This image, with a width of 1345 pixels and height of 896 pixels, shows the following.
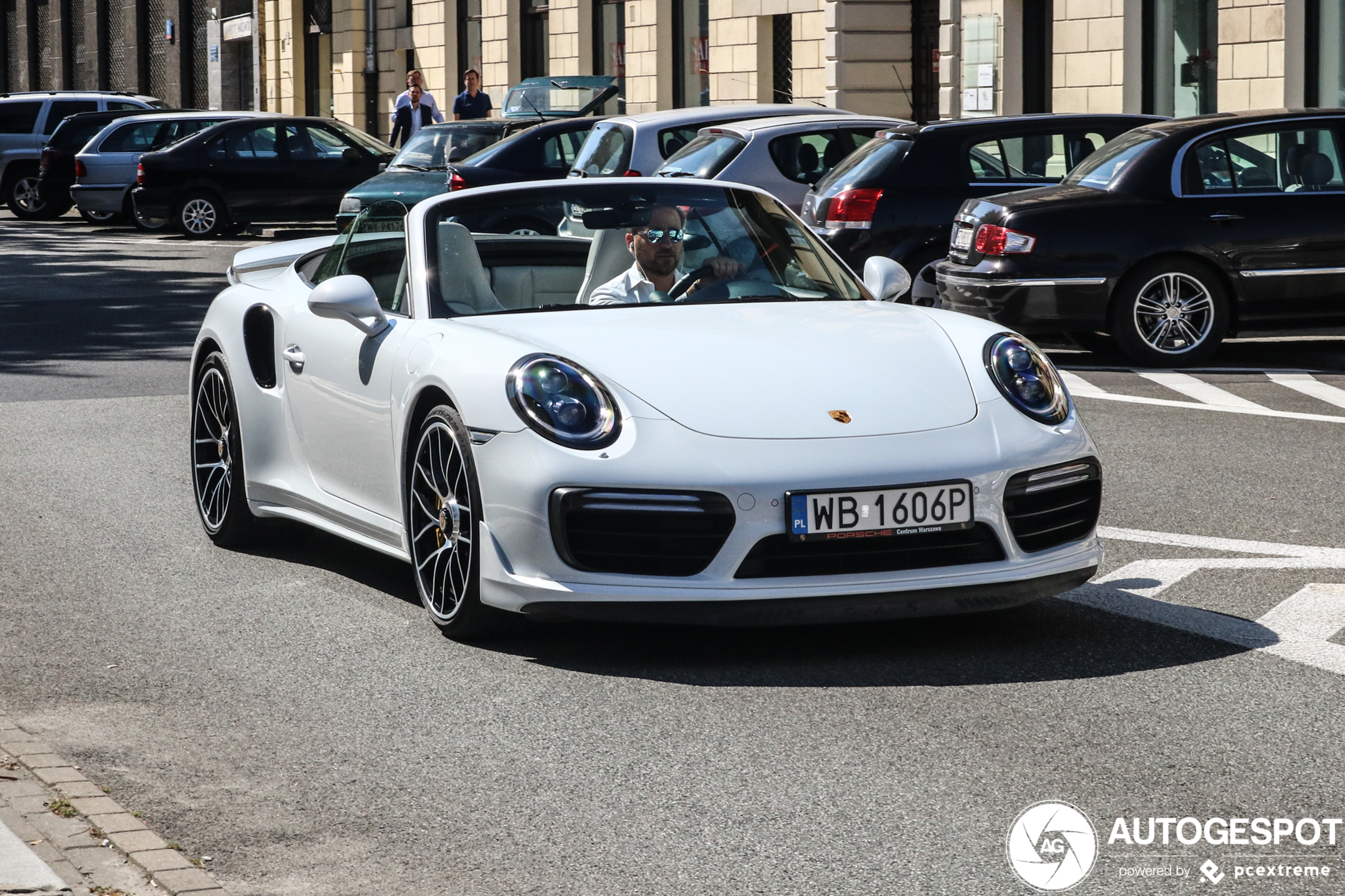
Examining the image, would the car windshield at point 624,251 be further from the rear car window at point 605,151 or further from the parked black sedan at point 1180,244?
the rear car window at point 605,151

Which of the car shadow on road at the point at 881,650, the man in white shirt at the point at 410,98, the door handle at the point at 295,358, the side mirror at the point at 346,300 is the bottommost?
the car shadow on road at the point at 881,650

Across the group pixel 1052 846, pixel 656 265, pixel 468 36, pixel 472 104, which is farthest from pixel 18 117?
pixel 1052 846

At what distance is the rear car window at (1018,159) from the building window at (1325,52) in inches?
340

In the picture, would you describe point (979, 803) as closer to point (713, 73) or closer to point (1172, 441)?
point (1172, 441)

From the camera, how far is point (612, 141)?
17188 mm

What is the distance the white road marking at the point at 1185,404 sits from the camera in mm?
10102

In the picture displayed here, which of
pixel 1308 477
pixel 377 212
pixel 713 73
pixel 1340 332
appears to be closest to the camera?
pixel 377 212

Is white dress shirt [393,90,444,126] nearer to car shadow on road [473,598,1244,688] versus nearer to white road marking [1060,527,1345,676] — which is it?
white road marking [1060,527,1345,676]

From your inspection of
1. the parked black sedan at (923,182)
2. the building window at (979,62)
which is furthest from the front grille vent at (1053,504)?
the building window at (979,62)

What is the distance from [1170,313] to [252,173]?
15722mm

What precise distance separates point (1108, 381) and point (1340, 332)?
3096mm

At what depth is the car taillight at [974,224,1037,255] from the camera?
39.3 ft

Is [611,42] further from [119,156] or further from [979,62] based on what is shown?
[979,62]

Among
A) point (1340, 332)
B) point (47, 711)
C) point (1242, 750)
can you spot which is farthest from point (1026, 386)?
point (1340, 332)
